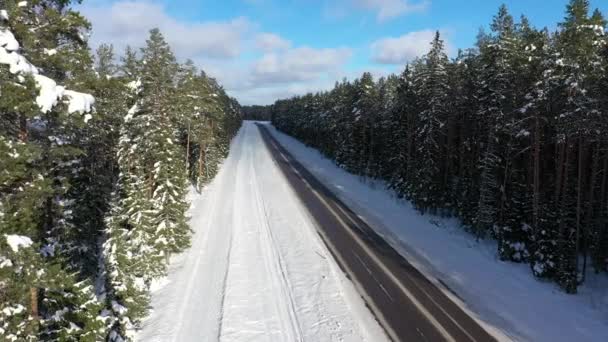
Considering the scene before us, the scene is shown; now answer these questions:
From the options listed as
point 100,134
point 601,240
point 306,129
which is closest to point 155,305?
point 100,134

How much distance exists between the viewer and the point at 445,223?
31.9 metres

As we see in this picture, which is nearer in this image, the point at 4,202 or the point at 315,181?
the point at 4,202

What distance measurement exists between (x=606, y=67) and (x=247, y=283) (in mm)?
19164

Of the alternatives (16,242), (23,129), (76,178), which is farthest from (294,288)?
(76,178)

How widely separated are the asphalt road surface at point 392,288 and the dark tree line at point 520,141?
698 cm

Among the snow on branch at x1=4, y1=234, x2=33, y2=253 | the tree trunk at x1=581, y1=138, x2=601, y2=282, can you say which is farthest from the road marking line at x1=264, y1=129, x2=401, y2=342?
the snow on branch at x1=4, y1=234, x2=33, y2=253

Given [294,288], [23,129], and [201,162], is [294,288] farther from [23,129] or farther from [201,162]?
[201,162]

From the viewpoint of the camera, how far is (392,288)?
19.1 meters

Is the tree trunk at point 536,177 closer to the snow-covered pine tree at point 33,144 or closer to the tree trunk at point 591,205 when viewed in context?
the tree trunk at point 591,205

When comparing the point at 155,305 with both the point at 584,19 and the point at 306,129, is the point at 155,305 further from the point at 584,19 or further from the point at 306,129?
the point at 306,129

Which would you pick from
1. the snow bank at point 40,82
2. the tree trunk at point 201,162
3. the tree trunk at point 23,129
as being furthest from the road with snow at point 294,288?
the snow bank at point 40,82

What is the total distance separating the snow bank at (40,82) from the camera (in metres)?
7.25

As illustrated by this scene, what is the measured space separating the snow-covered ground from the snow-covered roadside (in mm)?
5081

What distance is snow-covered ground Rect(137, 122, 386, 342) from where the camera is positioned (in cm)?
1532
